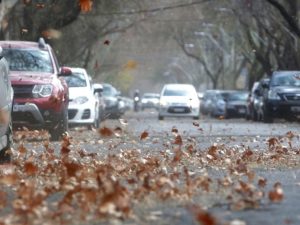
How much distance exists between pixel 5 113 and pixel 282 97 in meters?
22.2

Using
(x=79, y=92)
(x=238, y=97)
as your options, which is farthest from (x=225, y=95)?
(x=79, y=92)

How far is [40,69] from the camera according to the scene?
21.1m

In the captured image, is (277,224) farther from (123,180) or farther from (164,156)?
(164,156)

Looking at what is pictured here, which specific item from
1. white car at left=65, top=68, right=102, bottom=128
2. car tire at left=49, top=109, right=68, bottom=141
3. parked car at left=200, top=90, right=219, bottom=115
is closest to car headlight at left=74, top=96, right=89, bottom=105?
white car at left=65, top=68, right=102, bottom=128

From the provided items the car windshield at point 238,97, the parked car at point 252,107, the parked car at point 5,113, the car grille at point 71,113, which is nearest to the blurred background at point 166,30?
the parked car at point 5,113

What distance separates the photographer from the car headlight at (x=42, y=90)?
20.2 metres

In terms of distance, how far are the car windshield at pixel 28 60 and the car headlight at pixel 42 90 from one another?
885 millimetres

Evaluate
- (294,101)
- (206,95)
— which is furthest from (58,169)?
(206,95)

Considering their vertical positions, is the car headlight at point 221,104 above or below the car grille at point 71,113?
below

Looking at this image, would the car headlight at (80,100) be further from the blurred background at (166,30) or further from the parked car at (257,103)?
the parked car at (257,103)

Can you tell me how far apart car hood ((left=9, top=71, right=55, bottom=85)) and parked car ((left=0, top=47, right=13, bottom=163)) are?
5703 millimetres

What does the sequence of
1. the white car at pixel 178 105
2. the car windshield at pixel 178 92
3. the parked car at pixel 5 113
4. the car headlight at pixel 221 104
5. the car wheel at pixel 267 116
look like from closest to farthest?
the parked car at pixel 5 113 → the car wheel at pixel 267 116 → the white car at pixel 178 105 → the car windshield at pixel 178 92 → the car headlight at pixel 221 104

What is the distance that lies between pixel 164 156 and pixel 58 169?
292 centimetres

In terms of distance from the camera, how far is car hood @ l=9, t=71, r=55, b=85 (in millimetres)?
20141
